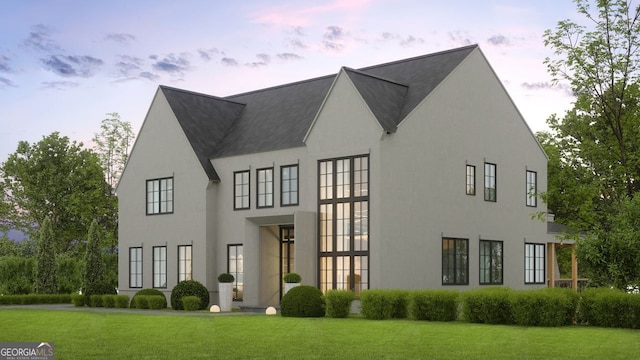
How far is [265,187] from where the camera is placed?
36.8 meters

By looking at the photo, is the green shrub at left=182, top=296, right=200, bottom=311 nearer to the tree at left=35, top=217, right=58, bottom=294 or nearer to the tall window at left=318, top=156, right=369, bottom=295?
the tall window at left=318, top=156, right=369, bottom=295

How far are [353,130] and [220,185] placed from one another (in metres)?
9.31

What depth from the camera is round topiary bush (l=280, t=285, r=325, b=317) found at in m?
28.4

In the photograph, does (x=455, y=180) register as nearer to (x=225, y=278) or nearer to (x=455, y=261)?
(x=455, y=261)

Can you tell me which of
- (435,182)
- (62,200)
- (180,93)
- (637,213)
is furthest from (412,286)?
(62,200)

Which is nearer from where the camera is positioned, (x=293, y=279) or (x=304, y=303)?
(x=304, y=303)

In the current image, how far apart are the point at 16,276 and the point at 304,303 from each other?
3091cm

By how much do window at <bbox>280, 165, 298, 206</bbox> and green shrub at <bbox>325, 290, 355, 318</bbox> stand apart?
7.94m

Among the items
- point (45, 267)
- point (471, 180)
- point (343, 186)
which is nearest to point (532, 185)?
point (471, 180)

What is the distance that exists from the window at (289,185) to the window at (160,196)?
7452 mm

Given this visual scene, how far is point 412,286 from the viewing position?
106 feet

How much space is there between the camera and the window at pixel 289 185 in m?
35.5

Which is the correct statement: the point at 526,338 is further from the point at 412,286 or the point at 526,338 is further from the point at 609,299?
the point at 412,286

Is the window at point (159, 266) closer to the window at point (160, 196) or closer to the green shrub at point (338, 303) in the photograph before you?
the window at point (160, 196)
